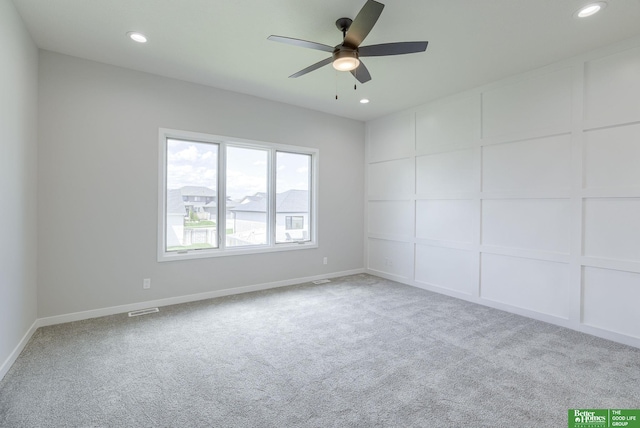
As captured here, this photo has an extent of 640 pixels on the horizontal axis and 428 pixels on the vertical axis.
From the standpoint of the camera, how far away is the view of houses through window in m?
4.02

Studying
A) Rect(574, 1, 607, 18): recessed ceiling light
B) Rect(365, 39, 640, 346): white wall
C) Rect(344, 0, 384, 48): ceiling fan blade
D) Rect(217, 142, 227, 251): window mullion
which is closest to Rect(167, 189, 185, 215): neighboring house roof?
Rect(217, 142, 227, 251): window mullion

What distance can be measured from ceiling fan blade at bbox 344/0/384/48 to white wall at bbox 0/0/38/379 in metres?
2.57

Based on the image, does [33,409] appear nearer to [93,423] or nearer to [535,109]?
[93,423]

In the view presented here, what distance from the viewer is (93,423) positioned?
69.7 inches

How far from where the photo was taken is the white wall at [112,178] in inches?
126

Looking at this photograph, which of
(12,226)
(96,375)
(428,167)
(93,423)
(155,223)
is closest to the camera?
(93,423)

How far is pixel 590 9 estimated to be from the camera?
2.39 m

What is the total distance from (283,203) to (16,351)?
3.41 metres

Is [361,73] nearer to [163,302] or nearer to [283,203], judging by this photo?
[283,203]

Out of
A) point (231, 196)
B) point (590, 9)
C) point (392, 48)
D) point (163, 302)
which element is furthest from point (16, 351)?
point (590, 9)

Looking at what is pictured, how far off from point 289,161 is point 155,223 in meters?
2.24

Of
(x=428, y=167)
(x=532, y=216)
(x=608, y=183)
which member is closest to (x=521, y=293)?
(x=532, y=216)

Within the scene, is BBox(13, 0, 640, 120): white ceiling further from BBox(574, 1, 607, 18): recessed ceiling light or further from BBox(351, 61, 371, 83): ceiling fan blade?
BBox(351, 61, 371, 83): ceiling fan blade

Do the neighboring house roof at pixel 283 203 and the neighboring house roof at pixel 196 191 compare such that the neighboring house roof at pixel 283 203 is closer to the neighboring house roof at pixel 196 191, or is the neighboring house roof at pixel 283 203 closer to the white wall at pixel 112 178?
the neighboring house roof at pixel 196 191
